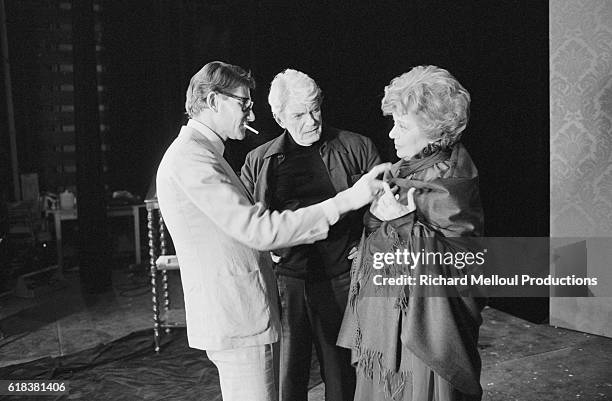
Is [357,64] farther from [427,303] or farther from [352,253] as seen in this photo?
[427,303]

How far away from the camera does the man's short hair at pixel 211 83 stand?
174 centimetres

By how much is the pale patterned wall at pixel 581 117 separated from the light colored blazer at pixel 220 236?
234 centimetres

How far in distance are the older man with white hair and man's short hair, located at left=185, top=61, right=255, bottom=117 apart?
1.87ft

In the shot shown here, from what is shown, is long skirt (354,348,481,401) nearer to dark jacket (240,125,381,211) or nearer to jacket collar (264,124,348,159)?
dark jacket (240,125,381,211)

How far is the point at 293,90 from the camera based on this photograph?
2318 millimetres

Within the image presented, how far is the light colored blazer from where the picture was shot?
5.30ft

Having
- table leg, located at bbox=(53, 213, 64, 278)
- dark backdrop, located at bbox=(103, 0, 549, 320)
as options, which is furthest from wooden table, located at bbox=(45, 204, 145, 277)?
dark backdrop, located at bbox=(103, 0, 549, 320)

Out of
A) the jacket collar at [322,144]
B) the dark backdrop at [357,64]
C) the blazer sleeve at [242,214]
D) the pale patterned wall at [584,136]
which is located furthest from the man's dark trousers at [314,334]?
the pale patterned wall at [584,136]

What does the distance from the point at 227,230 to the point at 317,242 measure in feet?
2.43

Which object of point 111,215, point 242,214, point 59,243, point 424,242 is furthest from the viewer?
point 111,215

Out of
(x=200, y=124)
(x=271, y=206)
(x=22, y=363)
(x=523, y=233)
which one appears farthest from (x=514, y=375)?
(x=22, y=363)

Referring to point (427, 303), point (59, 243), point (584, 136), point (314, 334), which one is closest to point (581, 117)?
point (584, 136)

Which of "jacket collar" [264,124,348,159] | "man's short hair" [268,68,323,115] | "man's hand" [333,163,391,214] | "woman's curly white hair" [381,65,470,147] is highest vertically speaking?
"man's short hair" [268,68,323,115]

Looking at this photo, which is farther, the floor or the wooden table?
the wooden table
